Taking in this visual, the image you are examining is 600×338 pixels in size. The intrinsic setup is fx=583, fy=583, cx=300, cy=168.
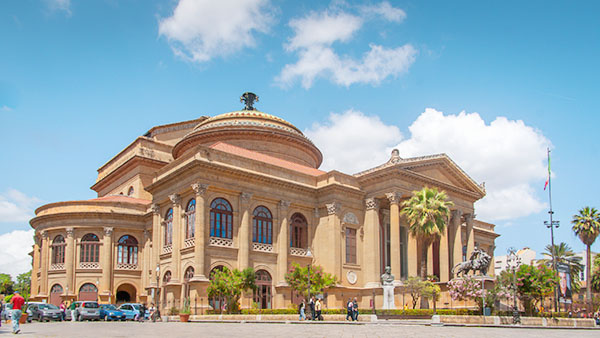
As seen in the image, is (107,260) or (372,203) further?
(107,260)

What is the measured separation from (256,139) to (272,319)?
2170 centimetres

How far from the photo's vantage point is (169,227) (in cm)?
4344

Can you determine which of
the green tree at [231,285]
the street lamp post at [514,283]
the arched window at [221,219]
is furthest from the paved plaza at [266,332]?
the arched window at [221,219]

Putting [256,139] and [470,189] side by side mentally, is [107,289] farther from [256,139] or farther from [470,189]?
[470,189]

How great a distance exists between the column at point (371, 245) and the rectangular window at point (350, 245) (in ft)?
2.89

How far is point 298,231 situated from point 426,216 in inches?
407

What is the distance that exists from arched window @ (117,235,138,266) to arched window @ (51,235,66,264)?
4.55 metres

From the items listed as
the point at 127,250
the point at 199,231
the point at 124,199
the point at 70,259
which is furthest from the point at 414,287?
the point at 70,259

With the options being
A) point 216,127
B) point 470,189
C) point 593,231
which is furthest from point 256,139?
point 593,231

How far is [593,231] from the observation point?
62.1 metres

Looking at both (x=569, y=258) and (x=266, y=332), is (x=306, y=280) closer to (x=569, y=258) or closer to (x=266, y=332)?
(x=266, y=332)

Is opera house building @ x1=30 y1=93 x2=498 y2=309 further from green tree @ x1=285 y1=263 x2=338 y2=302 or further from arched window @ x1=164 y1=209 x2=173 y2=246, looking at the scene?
green tree @ x1=285 y1=263 x2=338 y2=302

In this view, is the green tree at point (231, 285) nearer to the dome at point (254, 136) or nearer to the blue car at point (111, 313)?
the blue car at point (111, 313)

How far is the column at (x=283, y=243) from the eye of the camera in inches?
1682
